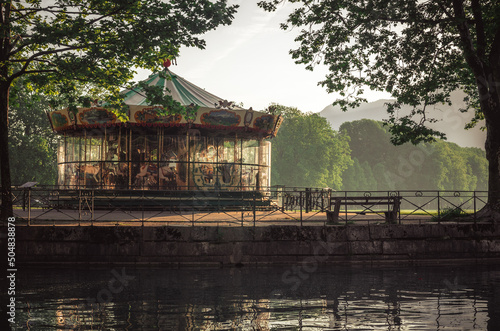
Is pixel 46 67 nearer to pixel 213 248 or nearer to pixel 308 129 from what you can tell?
pixel 213 248

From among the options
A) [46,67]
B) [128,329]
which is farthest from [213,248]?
[46,67]

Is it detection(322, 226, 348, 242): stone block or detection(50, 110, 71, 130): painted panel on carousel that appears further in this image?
detection(50, 110, 71, 130): painted panel on carousel

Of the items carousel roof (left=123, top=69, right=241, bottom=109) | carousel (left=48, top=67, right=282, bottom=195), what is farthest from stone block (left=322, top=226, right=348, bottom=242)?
carousel roof (left=123, top=69, right=241, bottom=109)

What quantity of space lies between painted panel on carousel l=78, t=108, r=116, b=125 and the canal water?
13.1 m

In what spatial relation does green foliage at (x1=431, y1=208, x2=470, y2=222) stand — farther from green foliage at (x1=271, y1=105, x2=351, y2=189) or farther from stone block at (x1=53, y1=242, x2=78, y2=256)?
green foliage at (x1=271, y1=105, x2=351, y2=189)

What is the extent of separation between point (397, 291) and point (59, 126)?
22.7m

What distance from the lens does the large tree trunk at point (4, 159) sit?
57.8 feet

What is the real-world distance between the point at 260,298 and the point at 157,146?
17729mm

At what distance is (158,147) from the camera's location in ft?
89.0

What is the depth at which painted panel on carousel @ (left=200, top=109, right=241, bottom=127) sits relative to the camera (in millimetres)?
26484

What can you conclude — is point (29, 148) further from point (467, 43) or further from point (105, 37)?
point (467, 43)

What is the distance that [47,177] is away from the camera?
44.3 m

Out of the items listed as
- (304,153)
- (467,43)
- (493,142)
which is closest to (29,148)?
(304,153)

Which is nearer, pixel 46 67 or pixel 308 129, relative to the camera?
pixel 46 67
